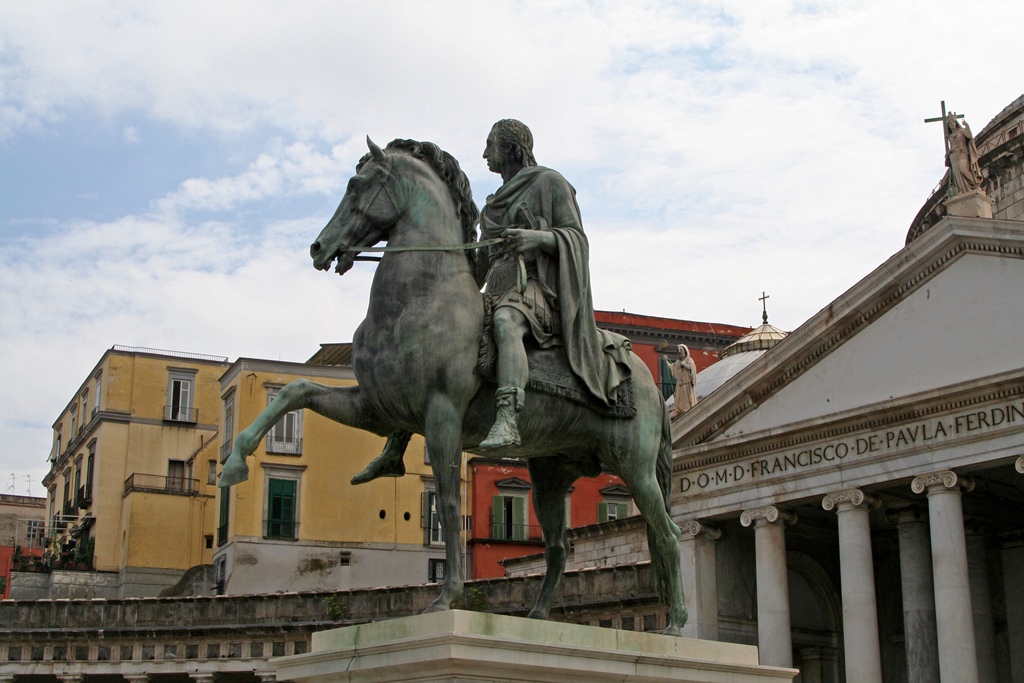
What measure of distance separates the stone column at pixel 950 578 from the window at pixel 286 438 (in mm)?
27300

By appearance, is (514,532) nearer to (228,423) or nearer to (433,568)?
(433,568)

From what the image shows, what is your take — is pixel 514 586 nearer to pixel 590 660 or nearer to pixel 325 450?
pixel 325 450

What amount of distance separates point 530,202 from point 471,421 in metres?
1.71

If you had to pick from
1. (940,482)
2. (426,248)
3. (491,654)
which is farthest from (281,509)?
(491,654)

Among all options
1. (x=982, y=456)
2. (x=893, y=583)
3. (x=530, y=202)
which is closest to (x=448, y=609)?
(x=530, y=202)

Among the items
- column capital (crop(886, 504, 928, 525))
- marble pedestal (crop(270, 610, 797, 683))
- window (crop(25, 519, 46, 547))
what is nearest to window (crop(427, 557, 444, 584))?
column capital (crop(886, 504, 928, 525))

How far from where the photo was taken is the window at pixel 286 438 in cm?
5388

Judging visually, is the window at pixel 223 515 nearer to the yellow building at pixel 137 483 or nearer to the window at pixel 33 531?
the yellow building at pixel 137 483

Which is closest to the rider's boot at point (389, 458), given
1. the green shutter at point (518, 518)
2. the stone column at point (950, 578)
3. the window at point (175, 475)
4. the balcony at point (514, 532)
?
the stone column at point (950, 578)

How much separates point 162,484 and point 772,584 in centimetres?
3267

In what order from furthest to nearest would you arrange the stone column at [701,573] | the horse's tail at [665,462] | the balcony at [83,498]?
the balcony at [83,498]
the stone column at [701,573]
the horse's tail at [665,462]

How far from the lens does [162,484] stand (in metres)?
60.5

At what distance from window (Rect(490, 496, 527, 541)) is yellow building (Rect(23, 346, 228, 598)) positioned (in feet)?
40.3

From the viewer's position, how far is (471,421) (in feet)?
33.4
